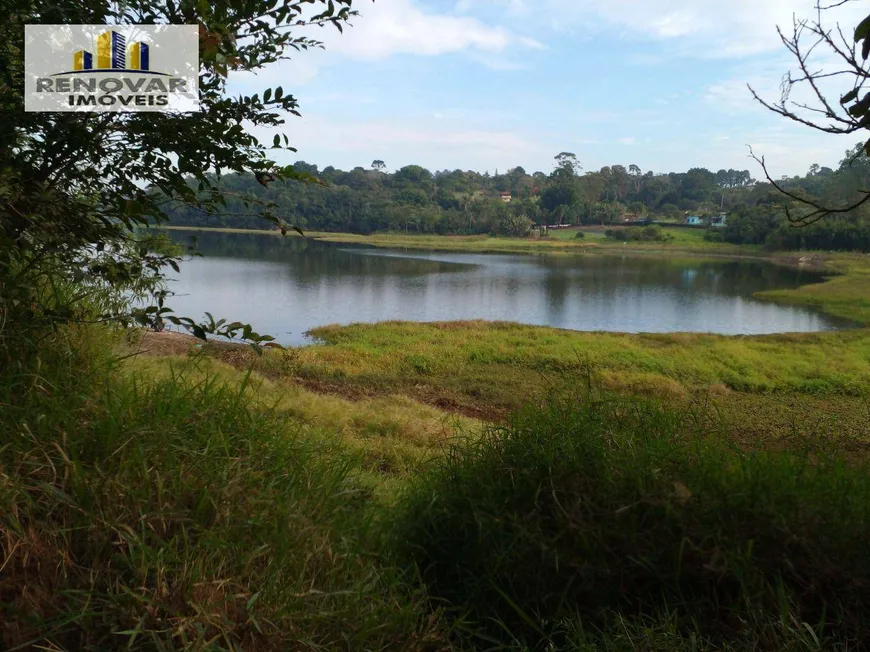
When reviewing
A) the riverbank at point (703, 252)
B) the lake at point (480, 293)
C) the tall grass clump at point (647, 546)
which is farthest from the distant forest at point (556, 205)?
the tall grass clump at point (647, 546)

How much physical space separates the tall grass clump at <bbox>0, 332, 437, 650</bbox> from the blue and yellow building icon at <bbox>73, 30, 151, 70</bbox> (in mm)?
1164

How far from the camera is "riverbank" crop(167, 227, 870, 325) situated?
2844cm

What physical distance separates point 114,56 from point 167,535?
184 cm

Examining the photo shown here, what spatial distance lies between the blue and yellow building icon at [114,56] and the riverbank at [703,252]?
26159 millimetres

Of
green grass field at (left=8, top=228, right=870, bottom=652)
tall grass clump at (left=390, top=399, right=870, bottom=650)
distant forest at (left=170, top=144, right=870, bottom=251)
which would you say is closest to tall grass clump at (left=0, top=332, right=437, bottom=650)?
green grass field at (left=8, top=228, right=870, bottom=652)

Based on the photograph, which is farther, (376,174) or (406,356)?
(376,174)

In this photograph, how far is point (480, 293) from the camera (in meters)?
30.1

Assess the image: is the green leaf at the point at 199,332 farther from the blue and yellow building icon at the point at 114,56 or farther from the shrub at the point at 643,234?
the shrub at the point at 643,234

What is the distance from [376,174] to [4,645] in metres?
116

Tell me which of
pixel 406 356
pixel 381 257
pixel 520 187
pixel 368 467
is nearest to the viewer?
pixel 368 467

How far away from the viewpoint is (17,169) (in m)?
2.27

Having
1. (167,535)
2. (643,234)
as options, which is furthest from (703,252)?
(167,535)

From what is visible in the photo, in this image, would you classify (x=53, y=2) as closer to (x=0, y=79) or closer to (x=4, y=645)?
(x=0, y=79)

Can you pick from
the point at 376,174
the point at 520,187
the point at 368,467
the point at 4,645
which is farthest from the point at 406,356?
the point at 520,187
